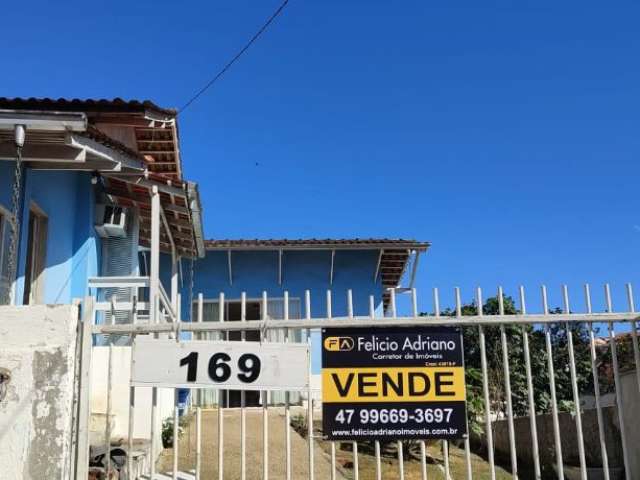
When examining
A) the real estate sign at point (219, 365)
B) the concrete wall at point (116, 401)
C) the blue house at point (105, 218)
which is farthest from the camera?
the concrete wall at point (116, 401)

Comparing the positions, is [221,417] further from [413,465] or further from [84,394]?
[413,465]

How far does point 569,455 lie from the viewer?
1164 cm

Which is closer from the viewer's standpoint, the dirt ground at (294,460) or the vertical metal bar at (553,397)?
the vertical metal bar at (553,397)

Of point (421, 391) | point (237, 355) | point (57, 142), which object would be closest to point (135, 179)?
point (57, 142)

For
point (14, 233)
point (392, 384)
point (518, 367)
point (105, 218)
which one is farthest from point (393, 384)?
point (518, 367)

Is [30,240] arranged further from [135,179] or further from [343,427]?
[343,427]

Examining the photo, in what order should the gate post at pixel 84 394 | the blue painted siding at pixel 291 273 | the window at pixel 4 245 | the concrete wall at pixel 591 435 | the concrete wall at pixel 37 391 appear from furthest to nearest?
1. the blue painted siding at pixel 291 273
2. the window at pixel 4 245
3. the concrete wall at pixel 591 435
4. the gate post at pixel 84 394
5. the concrete wall at pixel 37 391

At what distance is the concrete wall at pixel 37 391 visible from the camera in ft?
14.0

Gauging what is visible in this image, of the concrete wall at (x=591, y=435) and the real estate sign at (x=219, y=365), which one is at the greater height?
the real estate sign at (x=219, y=365)

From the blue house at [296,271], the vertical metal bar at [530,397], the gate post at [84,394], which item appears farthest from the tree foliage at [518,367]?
the gate post at [84,394]

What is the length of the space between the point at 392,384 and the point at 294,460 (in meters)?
4.92

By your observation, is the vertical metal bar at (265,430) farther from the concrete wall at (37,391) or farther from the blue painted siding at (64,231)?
the blue painted siding at (64,231)

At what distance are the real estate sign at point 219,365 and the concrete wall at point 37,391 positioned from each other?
0.45m

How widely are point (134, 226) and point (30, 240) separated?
8.50 feet
